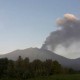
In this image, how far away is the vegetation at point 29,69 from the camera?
87.6 m

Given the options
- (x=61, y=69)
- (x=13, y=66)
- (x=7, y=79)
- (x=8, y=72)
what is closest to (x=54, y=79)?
(x=7, y=79)

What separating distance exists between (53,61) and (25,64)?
1315 cm

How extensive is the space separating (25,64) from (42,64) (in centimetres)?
766

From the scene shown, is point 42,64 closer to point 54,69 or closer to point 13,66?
point 54,69

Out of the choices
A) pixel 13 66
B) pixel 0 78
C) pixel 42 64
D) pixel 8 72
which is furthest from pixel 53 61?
pixel 0 78

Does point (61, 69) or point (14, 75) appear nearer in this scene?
point (14, 75)

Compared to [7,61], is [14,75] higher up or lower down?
lower down

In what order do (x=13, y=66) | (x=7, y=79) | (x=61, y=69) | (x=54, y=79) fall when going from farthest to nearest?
1. (x=61, y=69)
2. (x=13, y=66)
3. (x=7, y=79)
4. (x=54, y=79)

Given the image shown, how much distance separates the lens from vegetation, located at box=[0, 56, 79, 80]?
288ft

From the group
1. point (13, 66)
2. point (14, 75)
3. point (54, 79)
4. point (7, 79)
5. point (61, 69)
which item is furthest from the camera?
point (61, 69)

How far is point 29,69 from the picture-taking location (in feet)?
337

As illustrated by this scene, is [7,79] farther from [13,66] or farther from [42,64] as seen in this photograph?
[42,64]

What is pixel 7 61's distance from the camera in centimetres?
10362

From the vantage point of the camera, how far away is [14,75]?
85.9m
